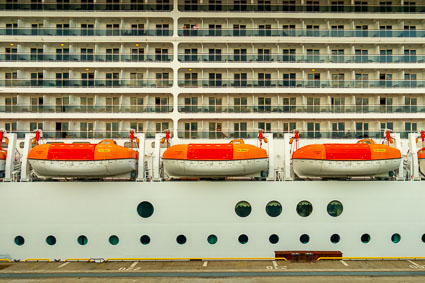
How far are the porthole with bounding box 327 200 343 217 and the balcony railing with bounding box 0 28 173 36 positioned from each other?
11.2 meters

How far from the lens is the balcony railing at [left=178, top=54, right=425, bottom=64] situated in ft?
54.9

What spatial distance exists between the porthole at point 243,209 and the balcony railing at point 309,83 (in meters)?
6.57

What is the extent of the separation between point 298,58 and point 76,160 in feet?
38.0

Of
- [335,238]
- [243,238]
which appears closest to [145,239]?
[243,238]

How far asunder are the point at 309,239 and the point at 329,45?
10037 mm

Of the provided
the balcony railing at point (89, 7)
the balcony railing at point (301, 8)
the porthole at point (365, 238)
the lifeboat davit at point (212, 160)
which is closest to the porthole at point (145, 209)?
the lifeboat davit at point (212, 160)

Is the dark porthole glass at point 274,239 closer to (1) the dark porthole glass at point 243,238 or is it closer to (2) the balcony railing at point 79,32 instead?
(1) the dark porthole glass at point 243,238

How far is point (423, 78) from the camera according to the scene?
1723 centimetres

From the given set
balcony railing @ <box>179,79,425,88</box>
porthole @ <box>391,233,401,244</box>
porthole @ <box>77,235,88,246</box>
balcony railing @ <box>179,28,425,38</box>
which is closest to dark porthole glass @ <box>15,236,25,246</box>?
porthole @ <box>77,235,88,246</box>

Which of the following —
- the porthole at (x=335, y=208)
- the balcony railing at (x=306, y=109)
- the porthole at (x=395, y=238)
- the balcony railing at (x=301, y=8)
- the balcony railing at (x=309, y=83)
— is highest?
the balcony railing at (x=301, y=8)

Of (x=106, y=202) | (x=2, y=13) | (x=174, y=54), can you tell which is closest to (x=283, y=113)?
(x=174, y=54)

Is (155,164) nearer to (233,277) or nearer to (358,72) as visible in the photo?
(233,277)

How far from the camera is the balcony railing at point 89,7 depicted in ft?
56.0

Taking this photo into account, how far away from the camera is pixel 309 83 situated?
16953 millimetres
